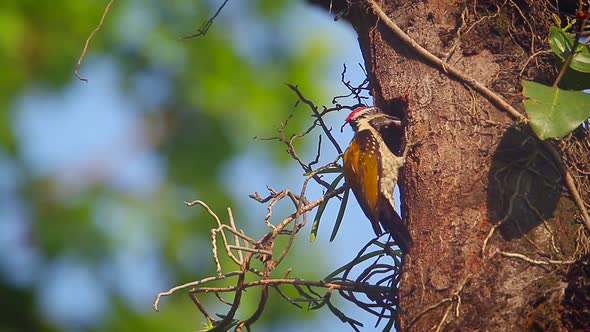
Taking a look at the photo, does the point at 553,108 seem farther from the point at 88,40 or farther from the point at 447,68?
the point at 88,40

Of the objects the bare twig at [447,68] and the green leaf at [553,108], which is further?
the bare twig at [447,68]

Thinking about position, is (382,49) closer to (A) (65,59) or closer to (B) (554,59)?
(B) (554,59)

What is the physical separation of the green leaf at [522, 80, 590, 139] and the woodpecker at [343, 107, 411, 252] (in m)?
0.62

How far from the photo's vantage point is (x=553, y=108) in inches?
124

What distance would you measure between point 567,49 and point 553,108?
1.19ft

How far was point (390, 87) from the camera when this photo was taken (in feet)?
11.9

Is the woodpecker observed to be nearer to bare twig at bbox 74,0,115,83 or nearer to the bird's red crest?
the bird's red crest

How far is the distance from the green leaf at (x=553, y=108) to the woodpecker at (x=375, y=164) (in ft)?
2.04

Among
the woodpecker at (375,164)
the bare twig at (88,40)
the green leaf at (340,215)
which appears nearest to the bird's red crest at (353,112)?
the woodpecker at (375,164)

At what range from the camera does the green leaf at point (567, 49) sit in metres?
3.38

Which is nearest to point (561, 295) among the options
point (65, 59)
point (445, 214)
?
point (445, 214)

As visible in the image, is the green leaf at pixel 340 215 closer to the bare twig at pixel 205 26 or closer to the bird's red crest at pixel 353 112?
the bird's red crest at pixel 353 112

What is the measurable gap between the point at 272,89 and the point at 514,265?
3.44ft

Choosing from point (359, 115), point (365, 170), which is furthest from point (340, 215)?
point (359, 115)
